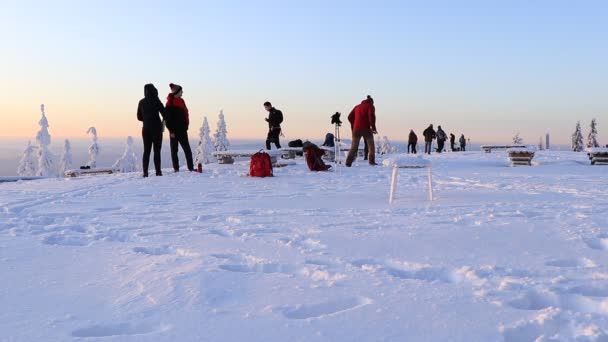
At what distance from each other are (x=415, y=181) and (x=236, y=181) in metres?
3.91

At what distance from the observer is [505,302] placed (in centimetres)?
290

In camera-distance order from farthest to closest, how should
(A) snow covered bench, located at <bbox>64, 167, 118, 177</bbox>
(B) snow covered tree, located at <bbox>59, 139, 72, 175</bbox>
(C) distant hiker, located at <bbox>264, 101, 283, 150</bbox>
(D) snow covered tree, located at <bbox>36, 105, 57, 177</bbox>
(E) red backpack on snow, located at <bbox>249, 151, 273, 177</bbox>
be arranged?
(B) snow covered tree, located at <bbox>59, 139, 72, 175</bbox>, (D) snow covered tree, located at <bbox>36, 105, 57, 177</bbox>, (C) distant hiker, located at <bbox>264, 101, 283, 150</bbox>, (A) snow covered bench, located at <bbox>64, 167, 118, 177</bbox>, (E) red backpack on snow, located at <bbox>249, 151, 273, 177</bbox>

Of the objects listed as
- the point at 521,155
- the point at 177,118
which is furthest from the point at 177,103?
the point at 521,155

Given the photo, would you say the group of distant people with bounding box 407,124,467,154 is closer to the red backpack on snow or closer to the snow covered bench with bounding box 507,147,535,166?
the snow covered bench with bounding box 507,147,535,166

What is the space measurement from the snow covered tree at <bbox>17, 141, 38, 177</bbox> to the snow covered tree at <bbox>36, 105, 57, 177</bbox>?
1.49 meters

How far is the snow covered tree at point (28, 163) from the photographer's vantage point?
45.2m

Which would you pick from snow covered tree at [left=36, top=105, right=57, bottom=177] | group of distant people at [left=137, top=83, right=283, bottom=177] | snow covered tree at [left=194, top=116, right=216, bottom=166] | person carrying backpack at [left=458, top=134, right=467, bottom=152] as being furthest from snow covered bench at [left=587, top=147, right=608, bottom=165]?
snow covered tree at [left=194, top=116, right=216, bottom=166]

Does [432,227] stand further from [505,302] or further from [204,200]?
[204,200]

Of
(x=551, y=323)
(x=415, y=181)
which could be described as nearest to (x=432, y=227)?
Answer: (x=551, y=323)

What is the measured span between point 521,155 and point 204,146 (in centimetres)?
4711

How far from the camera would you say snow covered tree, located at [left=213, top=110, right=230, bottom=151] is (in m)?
60.5

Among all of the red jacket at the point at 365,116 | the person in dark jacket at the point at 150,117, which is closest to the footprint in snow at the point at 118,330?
the person in dark jacket at the point at 150,117

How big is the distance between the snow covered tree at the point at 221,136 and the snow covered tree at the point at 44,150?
19.9 metres

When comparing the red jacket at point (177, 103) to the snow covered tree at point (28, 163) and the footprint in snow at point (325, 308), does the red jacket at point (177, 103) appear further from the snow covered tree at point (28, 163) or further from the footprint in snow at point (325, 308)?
the snow covered tree at point (28, 163)
